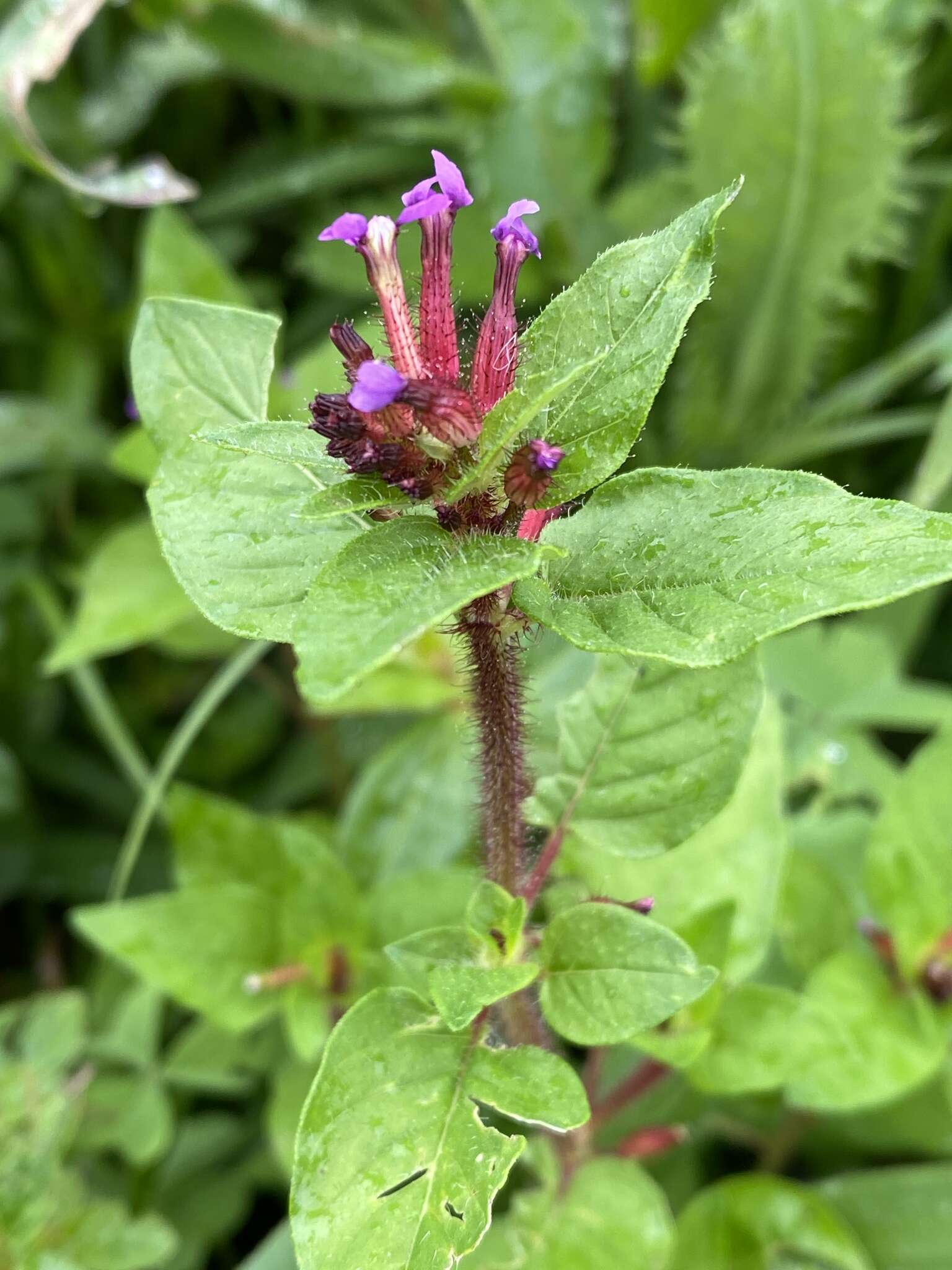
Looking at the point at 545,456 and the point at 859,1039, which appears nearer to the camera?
the point at 545,456

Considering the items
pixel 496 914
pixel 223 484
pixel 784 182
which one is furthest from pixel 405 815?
pixel 784 182

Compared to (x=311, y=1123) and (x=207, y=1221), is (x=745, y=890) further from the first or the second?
(x=207, y=1221)

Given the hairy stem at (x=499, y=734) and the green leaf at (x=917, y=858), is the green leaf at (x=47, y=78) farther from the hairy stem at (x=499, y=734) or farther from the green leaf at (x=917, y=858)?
the green leaf at (x=917, y=858)

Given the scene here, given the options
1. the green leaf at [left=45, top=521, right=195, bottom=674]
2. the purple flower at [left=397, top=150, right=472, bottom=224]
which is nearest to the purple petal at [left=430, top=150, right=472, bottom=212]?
the purple flower at [left=397, top=150, right=472, bottom=224]

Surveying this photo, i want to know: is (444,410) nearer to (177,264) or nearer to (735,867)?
(735,867)

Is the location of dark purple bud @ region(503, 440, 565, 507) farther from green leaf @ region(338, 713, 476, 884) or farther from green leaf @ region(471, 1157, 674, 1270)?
green leaf @ region(338, 713, 476, 884)

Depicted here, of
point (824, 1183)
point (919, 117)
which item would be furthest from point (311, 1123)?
point (919, 117)

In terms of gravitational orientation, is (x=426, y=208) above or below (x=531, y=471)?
above
